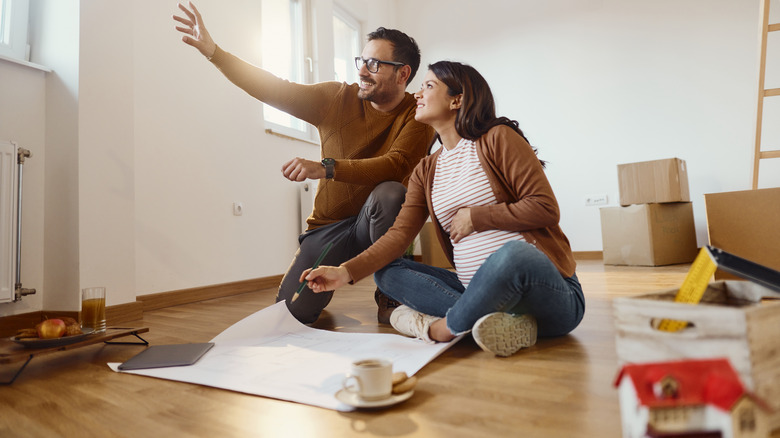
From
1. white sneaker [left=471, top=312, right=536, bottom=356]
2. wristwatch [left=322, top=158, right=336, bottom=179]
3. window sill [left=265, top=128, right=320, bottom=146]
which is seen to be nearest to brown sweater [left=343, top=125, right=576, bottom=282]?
white sneaker [left=471, top=312, right=536, bottom=356]

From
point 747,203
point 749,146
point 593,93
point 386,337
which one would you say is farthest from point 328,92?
point 749,146

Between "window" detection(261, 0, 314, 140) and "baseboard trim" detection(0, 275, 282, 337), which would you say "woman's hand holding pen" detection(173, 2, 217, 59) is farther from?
"window" detection(261, 0, 314, 140)

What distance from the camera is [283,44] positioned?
11.3 feet

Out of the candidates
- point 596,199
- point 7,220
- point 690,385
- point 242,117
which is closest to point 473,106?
point 690,385

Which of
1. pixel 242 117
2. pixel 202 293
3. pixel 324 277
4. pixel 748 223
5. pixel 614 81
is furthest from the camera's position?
pixel 614 81

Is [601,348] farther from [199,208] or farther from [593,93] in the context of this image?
[593,93]

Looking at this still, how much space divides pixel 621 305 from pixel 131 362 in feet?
3.59

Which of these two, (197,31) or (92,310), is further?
(197,31)

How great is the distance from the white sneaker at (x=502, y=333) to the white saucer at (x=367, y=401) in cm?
30

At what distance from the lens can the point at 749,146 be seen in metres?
3.38

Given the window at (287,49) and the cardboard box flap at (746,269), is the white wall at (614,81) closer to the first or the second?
the window at (287,49)

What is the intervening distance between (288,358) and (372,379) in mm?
405

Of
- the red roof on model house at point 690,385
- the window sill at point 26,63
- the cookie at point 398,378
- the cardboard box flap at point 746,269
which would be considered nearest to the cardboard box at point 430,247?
the window sill at point 26,63

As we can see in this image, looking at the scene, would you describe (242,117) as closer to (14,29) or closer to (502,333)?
(14,29)
